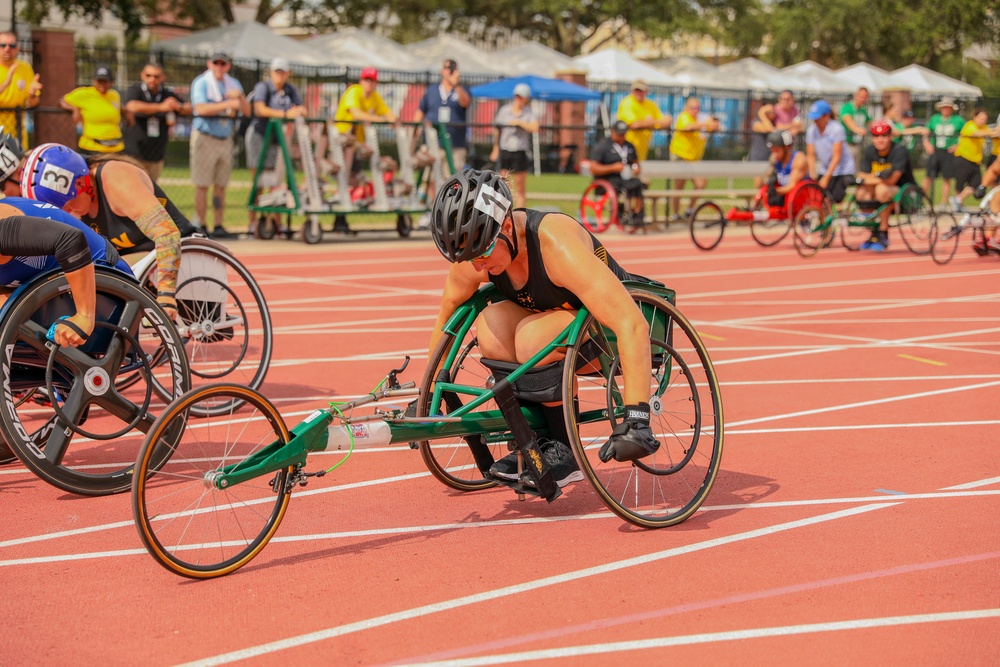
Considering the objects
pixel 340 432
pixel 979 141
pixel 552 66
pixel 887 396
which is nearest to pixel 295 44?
pixel 552 66

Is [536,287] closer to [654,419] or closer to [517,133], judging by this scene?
[654,419]

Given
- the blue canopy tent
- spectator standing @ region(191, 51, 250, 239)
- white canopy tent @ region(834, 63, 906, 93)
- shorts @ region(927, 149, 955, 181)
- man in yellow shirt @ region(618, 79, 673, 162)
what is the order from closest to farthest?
spectator standing @ region(191, 51, 250, 239) → man in yellow shirt @ region(618, 79, 673, 162) → shorts @ region(927, 149, 955, 181) → the blue canopy tent → white canopy tent @ region(834, 63, 906, 93)

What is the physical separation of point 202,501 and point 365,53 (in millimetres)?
35020

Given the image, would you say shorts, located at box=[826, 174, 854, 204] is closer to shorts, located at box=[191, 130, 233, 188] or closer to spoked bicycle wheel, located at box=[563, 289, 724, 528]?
shorts, located at box=[191, 130, 233, 188]

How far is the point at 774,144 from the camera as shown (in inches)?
664

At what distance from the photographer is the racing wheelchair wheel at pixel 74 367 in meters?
5.51

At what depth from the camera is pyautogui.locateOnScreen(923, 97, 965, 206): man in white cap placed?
928 inches

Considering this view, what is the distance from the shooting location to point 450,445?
594cm

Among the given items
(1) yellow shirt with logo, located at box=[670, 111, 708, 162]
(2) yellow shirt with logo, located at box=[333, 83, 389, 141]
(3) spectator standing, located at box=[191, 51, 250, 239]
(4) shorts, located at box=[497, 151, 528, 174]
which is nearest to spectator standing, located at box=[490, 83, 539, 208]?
(4) shorts, located at box=[497, 151, 528, 174]

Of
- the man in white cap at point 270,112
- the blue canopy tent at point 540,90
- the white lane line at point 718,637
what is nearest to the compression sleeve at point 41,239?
the white lane line at point 718,637

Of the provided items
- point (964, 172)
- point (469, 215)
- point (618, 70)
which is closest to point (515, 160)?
point (964, 172)

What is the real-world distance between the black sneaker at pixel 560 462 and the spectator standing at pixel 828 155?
13.1 m

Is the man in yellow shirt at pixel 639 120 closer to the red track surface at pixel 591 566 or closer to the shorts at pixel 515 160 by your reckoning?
the shorts at pixel 515 160

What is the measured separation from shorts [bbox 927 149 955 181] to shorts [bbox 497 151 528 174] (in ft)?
27.7
